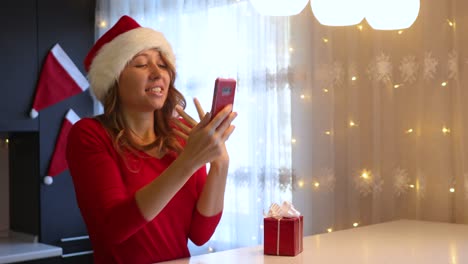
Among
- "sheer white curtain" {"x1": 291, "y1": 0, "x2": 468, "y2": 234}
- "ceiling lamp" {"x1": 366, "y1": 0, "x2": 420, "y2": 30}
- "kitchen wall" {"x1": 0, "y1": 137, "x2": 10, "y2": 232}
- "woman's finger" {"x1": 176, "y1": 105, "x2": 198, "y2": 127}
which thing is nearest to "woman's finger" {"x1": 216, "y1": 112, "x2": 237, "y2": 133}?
"woman's finger" {"x1": 176, "y1": 105, "x2": 198, "y2": 127}

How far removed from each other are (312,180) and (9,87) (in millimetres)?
1686

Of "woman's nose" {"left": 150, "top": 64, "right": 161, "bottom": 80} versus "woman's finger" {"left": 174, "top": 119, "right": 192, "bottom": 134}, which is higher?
"woman's nose" {"left": 150, "top": 64, "right": 161, "bottom": 80}

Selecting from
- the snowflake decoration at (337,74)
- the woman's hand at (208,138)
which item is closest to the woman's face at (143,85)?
the woman's hand at (208,138)

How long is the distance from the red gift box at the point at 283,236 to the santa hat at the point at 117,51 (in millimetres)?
568

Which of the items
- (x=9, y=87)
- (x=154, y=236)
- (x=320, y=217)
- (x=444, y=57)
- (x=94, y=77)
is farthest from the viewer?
(x=9, y=87)

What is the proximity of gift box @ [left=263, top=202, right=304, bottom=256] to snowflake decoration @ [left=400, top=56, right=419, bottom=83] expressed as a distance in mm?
848

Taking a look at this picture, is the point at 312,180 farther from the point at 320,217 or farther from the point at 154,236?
the point at 154,236

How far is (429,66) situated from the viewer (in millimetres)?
2240

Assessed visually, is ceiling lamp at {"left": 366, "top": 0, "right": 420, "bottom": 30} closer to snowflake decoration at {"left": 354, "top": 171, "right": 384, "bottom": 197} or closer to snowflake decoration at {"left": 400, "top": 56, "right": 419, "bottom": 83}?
snowflake decoration at {"left": 400, "top": 56, "right": 419, "bottom": 83}

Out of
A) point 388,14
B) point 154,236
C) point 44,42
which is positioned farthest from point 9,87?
point 388,14

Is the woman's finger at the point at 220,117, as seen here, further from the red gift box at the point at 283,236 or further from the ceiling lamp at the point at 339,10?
the ceiling lamp at the point at 339,10

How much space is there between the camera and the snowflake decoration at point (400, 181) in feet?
7.59

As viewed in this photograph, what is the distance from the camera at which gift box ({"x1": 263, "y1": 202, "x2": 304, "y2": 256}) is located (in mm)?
1661

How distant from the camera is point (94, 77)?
188cm
